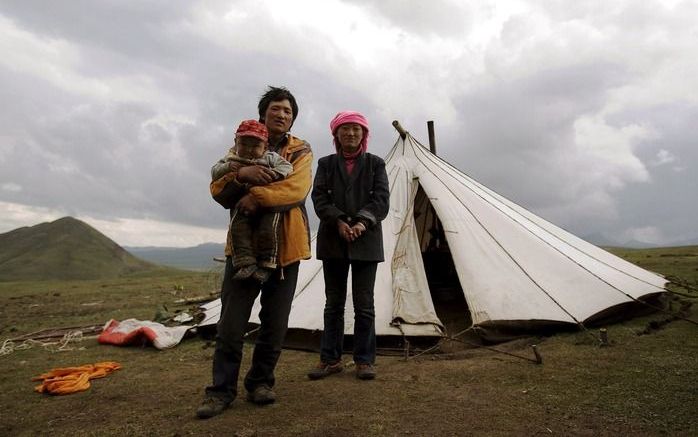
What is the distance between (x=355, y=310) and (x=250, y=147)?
1406mm

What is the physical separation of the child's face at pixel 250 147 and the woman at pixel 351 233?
81cm

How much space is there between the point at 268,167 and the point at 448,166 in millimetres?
4154

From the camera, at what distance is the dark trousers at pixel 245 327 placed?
254 centimetres

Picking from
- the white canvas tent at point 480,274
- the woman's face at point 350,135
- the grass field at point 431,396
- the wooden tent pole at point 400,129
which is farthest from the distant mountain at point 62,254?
the woman's face at point 350,135

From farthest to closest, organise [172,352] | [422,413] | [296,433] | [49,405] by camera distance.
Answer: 1. [172,352]
2. [49,405]
3. [422,413]
4. [296,433]

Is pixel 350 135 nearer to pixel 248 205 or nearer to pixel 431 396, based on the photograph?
pixel 248 205

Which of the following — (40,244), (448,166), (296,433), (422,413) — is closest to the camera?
(296,433)

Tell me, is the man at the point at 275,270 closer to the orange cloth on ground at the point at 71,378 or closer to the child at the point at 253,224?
the child at the point at 253,224

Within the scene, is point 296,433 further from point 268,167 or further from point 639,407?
point 639,407

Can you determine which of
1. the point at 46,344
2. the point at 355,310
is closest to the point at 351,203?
the point at 355,310

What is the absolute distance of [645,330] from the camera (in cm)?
404

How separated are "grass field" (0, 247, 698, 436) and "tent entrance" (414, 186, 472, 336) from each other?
197 cm

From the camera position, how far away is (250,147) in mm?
2576

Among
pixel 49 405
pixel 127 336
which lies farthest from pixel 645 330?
pixel 127 336
